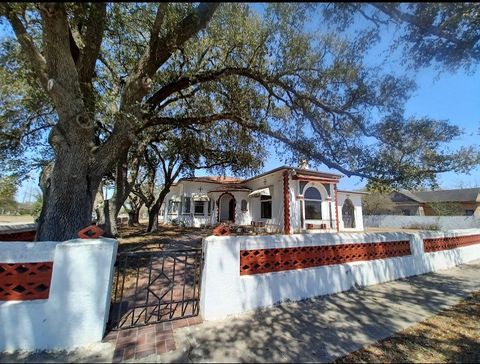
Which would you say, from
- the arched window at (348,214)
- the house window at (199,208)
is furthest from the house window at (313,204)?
the house window at (199,208)

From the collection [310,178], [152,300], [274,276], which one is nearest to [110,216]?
[152,300]

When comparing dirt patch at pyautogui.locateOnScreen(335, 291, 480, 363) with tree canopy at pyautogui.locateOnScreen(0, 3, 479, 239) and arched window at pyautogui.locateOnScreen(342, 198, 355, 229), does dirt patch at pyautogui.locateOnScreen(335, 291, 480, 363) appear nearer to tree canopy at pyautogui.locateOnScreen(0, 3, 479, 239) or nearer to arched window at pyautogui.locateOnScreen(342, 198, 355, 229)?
tree canopy at pyautogui.locateOnScreen(0, 3, 479, 239)

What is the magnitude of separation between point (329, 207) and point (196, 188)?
13.1 metres

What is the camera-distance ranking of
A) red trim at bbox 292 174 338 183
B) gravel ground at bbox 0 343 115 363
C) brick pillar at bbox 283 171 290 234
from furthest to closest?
red trim at bbox 292 174 338 183
brick pillar at bbox 283 171 290 234
gravel ground at bbox 0 343 115 363

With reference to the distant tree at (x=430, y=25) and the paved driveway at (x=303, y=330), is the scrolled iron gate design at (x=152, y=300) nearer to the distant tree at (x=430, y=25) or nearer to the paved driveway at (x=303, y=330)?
the paved driveway at (x=303, y=330)

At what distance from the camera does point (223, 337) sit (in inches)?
131

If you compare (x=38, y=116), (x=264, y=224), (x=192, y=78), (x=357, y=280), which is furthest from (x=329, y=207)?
(x=38, y=116)

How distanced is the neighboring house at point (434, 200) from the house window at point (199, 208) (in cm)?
2601

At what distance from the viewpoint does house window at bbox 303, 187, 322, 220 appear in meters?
17.5

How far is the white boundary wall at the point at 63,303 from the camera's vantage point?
2.98 meters

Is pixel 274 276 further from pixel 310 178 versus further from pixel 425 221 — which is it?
pixel 425 221

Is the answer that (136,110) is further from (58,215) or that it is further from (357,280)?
(357,280)

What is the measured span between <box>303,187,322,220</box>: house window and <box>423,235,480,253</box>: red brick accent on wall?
867 centimetres

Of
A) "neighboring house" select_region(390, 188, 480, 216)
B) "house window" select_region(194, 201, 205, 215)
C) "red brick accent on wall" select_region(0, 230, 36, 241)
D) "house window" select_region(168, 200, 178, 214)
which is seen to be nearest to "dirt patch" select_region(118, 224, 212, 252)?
"red brick accent on wall" select_region(0, 230, 36, 241)
